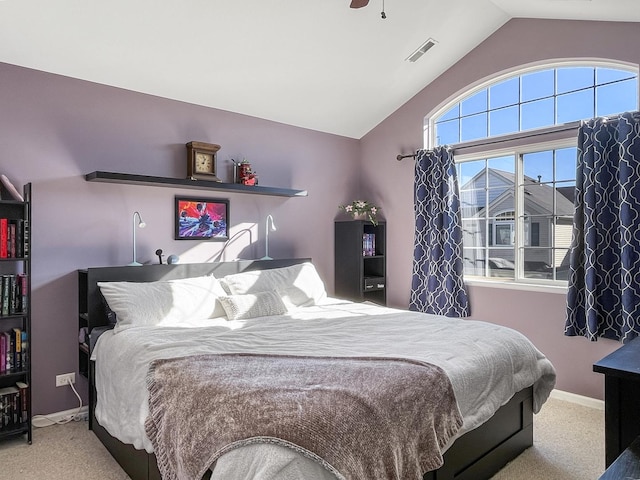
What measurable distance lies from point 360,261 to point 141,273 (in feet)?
7.16

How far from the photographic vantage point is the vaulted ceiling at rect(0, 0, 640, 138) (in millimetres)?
2744

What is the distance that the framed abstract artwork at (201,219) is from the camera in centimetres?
→ 361

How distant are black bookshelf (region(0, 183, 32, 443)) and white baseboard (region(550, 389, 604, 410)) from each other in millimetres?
3824

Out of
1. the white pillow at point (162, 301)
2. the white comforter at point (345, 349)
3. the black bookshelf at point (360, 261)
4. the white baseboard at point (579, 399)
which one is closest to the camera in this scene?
the white comforter at point (345, 349)

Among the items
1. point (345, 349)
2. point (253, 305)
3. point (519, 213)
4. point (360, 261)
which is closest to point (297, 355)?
point (345, 349)

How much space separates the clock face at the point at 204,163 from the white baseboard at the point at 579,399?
3.38m

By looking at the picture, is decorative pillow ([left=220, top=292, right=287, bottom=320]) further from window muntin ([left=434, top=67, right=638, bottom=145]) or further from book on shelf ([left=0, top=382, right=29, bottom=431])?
Result: window muntin ([left=434, top=67, right=638, bottom=145])

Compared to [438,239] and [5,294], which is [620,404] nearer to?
[438,239]

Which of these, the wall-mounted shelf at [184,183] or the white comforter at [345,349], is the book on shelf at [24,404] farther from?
the wall-mounted shelf at [184,183]

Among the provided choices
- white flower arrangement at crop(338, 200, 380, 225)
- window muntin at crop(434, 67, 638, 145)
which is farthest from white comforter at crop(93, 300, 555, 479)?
window muntin at crop(434, 67, 638, 145)

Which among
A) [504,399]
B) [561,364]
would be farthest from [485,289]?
[504,399]

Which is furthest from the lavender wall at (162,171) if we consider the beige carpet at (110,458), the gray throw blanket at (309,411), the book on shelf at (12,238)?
the gray throw blanket at (309,411)

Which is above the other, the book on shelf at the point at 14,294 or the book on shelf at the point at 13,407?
the book on shelf at the point at 14,294

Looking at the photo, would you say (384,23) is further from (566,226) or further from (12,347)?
(12,347)
